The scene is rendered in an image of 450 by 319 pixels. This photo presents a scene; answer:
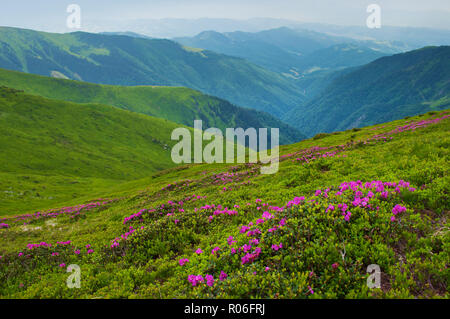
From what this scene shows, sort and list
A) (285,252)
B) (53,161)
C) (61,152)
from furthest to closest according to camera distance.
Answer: (61,152)
(53,161)
(285,252)

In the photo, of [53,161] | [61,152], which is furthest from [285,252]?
[61,152]

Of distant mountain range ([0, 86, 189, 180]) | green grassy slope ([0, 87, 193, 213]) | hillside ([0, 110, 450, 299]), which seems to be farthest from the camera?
distant mountain range ([0, 86, 189, 180])

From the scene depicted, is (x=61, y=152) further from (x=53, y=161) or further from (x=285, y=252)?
(x=285, y=252)

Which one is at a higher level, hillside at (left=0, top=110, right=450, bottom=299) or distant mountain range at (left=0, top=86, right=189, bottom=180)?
hillside at (left=0, top=110, right=450, bottom=299)

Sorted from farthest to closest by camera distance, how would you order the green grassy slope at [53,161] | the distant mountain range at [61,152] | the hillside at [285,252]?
the distant mountain range at [61,152], the green grassy slope at [53,161], the hillside at [285,252]

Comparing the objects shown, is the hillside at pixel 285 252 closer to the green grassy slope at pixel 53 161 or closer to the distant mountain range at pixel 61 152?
the green grassy slope at pixel 53 161

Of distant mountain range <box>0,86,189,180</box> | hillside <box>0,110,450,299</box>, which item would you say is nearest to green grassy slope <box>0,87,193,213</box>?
distant mountain range <box>0,86,189,180</box>

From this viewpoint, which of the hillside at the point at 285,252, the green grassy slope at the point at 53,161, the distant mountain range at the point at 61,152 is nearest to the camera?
the hillside at the point at 285,252

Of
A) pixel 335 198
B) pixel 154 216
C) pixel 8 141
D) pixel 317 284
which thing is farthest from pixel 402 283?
pixel 8 141

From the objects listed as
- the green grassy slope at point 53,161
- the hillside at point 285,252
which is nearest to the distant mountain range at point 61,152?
the green grassy slope at point 53,161

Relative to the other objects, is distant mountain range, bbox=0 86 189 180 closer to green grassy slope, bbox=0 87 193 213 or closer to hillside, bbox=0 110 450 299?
green grassy slope, bbox=0 87 193 213

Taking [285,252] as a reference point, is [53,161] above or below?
below

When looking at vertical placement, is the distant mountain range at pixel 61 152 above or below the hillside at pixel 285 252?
below
